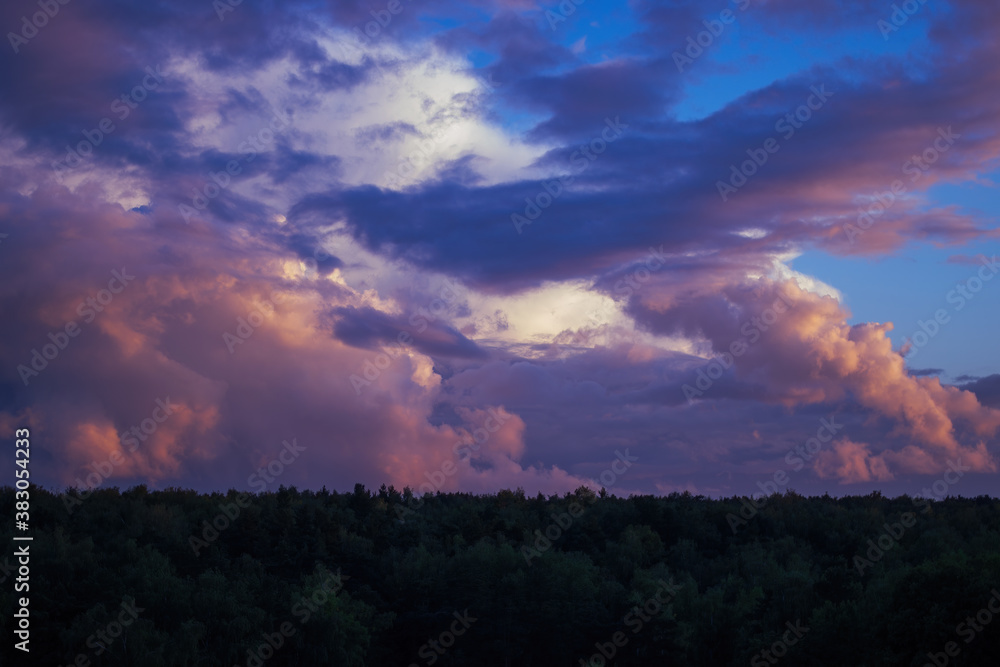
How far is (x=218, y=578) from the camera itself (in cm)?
8738

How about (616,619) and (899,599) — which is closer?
(899,599)

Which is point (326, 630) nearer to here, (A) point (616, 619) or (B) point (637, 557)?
(A) point (616, 619)

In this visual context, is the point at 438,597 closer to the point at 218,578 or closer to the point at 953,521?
the point at 218,578

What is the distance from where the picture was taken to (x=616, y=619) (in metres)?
89.2

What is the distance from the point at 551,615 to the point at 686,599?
14.6 meters

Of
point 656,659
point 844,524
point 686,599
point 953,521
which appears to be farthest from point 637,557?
point 953,521

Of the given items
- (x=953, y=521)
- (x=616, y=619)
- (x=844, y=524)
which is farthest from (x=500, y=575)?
(x=953, y=521)

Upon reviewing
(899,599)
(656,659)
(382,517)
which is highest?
(382,517)

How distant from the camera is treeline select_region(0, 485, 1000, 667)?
2913 inches

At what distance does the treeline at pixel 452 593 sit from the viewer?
243 feet

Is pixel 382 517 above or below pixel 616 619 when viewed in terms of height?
above

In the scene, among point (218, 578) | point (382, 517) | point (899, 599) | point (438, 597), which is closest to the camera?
point (899, 599)

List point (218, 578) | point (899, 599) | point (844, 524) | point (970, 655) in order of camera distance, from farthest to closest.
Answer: point (844, 524) < point (218, 578) < point (899, 599) < point (970, 655)

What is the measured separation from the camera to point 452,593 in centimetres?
9412
